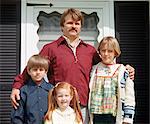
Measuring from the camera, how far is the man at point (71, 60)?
2.52 m

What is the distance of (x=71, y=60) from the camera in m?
2.53

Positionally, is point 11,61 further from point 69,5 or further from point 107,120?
point 107,120

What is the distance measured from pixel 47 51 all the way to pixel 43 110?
1.27 feet

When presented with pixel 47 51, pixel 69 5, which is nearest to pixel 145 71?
pixel 69 5

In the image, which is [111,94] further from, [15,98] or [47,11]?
[47,11]

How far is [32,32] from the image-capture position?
3232 millimetres

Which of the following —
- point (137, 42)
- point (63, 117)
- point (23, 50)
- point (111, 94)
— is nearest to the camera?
point (63, 117)

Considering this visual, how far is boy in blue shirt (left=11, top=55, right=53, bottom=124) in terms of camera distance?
2365 millimetres

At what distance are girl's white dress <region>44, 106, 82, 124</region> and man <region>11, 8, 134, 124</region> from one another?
14cm

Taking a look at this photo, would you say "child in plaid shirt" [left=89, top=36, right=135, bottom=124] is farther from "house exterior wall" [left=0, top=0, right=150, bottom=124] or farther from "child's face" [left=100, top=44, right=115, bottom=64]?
"house exterior wall" [left=0, top=0, right=150, bottom=124]

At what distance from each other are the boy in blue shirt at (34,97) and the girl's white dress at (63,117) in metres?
0.06

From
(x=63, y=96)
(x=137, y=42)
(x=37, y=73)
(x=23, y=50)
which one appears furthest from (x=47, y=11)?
(x=63, y=96)

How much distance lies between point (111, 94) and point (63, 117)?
0.33 metres

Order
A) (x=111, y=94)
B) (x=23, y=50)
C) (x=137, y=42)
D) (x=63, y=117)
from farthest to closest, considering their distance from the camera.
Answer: (x=137, y=42) < (x=23, y=50) < (x=111, y=94) < (x=63, y=117)
